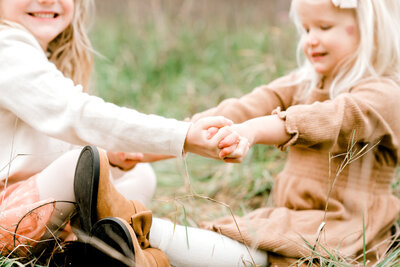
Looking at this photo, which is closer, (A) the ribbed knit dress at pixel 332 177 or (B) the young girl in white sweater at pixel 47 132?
(B) the young girl in white sweater at pixel 47 132

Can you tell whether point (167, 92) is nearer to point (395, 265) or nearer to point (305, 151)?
point (305, 151)

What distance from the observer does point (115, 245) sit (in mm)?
1241

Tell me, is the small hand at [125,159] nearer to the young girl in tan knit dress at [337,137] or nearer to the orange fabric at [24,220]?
the young girl in tan knit dress at [337,137]

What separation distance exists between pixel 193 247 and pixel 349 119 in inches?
23.9

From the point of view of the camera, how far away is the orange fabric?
1385mm

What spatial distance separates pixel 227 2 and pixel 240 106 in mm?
3614

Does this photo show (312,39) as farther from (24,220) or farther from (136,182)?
(24,220)

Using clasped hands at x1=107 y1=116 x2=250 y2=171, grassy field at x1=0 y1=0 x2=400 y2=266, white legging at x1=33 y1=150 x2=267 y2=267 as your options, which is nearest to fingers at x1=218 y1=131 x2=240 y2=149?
clasped hands at x1=107 y1=116 x2=250 y2=171

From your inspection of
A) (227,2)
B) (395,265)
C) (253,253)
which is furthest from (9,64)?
(227,2)

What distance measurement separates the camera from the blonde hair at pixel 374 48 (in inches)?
64.9

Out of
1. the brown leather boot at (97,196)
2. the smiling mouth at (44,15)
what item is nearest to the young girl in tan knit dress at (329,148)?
the brown leather boot at (97,196)

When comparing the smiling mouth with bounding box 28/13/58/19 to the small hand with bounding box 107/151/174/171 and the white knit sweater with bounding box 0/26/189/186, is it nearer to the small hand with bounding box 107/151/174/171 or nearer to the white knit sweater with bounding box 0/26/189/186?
the white knit sweater with bounding box 0/26/189/186

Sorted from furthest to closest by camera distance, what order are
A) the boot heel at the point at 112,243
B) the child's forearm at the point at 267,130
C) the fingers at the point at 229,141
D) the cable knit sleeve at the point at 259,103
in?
1. the cable knit sleeve at the point at 259,103
2. the child's forearm at the point at 267,130
3. the fingers at the point at 229,141
4. the boot heel at the point at 112,243

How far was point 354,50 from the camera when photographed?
170 centimetres
